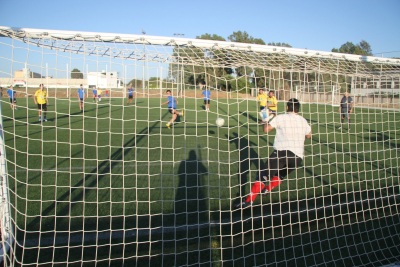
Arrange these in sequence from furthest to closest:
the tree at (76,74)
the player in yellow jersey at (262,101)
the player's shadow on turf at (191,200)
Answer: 1. the player in yellow jersey at (262,101)
2. the player's shadow on turf at (191,200)
3. the tree at (76,74)

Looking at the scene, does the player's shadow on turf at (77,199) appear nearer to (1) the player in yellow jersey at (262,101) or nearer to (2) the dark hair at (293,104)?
(1) the player in yellow jersey at (262,101)

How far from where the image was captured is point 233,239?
3584mm

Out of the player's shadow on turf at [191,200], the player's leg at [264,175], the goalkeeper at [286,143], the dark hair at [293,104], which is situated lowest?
the player's shadow on turf at [191,200]

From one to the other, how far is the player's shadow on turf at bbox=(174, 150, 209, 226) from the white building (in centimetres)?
161

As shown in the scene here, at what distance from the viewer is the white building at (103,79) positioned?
3.82m

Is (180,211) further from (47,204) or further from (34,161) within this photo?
(34,161)

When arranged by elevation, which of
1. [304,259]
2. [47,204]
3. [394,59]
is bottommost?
[304,259]

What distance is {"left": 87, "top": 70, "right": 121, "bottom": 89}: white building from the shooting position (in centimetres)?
382

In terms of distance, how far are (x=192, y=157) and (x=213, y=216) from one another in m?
3.36

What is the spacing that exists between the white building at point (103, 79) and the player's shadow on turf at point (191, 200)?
1611 millimetres

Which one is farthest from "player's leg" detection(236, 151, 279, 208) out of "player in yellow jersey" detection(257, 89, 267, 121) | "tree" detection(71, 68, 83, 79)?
"tree" detection(71, 68, 83, 79)

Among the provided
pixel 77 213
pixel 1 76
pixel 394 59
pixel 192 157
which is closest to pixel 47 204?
pixel 77 213

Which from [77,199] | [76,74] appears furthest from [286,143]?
[77,199]

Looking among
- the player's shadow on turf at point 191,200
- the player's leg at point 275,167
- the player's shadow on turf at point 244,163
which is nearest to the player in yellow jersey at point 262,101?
the player's shadow on turf at point 244,163
